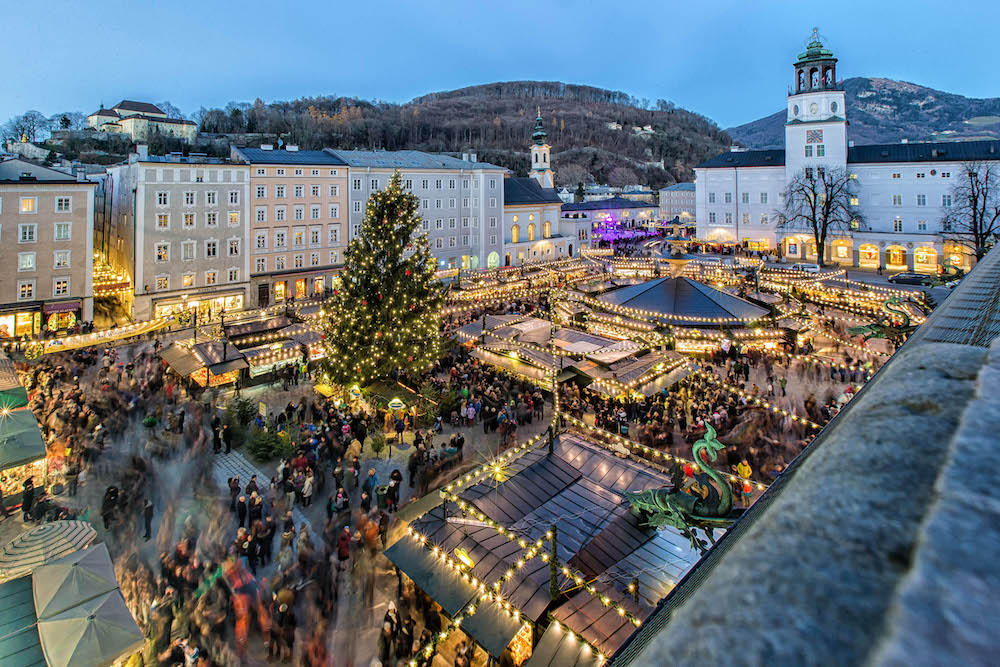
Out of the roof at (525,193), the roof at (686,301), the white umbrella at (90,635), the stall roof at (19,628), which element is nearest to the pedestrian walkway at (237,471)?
the white umbrella at (90,635)

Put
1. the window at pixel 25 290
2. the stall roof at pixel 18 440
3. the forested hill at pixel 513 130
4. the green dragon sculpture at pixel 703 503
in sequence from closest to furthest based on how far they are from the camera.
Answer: the green dragon sculpture at pixel 703 503 → the stall roof at pixel 18 440 → the window at pixel 25 290 → the forested hill at pixel 513 130

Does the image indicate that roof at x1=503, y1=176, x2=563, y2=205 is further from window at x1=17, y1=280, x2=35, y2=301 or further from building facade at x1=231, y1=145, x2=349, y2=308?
window at x1=17, y1=280, x2=35, y2=301

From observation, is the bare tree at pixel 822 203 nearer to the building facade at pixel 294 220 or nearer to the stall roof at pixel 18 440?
the building facade at pixel 294 220

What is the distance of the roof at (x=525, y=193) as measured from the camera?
56422 mm

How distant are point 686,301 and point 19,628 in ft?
74.1

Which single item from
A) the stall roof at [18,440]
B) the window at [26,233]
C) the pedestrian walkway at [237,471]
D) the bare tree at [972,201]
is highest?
the bare tree at [972,201]

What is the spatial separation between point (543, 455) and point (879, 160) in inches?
2128

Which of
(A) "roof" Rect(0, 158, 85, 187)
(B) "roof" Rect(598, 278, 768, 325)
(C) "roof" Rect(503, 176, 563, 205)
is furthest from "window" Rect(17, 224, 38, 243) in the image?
(C) "roof" Rect(503, 176, 563, 205)

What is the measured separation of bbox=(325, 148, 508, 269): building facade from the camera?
42.7 m

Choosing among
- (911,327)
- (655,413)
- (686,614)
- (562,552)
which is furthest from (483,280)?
(686,614)

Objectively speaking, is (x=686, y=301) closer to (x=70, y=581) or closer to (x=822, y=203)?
(x=70, y=581)

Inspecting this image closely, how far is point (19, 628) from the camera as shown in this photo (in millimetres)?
7695

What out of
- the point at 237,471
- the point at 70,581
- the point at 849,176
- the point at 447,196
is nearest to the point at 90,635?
the point at 70,581

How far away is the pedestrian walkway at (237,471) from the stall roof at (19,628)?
17.2ft
